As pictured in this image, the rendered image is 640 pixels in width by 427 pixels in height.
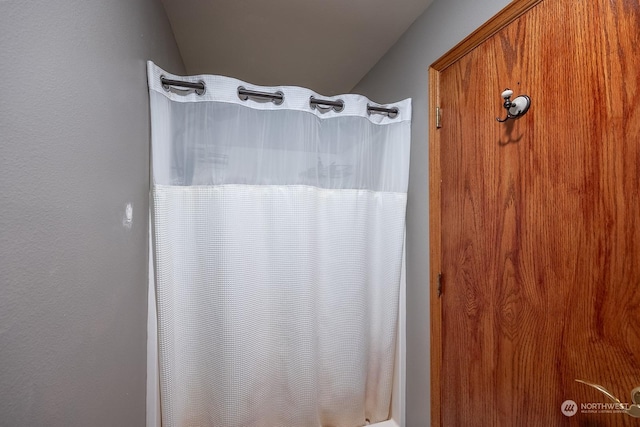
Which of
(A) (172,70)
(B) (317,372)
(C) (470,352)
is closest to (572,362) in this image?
(C) (470,352)

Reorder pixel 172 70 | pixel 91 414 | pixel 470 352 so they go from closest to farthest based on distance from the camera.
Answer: pixel 91 414 → pixel 470 352 → pixel 172 70

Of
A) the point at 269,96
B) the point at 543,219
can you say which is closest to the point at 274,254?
the point at 269,96

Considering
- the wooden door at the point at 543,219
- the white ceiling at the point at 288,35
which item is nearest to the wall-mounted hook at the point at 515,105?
the wooden door at the point at 543,219

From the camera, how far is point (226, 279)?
121 cm

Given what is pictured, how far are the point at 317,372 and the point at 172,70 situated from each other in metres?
1.73

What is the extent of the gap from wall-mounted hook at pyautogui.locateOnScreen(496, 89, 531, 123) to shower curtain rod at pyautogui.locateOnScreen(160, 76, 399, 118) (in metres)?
0.59

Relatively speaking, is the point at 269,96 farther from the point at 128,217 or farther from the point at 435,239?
the point at 435,239

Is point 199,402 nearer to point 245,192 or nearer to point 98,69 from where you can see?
point 245,192

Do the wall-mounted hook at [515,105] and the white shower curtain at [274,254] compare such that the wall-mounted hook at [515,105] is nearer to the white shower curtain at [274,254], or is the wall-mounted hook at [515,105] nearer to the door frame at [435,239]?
the door frame at [435,239]

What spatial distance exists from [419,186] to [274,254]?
77cm

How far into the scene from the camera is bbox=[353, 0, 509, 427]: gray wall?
1260 mm

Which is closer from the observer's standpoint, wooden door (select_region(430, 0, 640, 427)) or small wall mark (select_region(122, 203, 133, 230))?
wooden door (select_region(430, 0, 640, 427))
